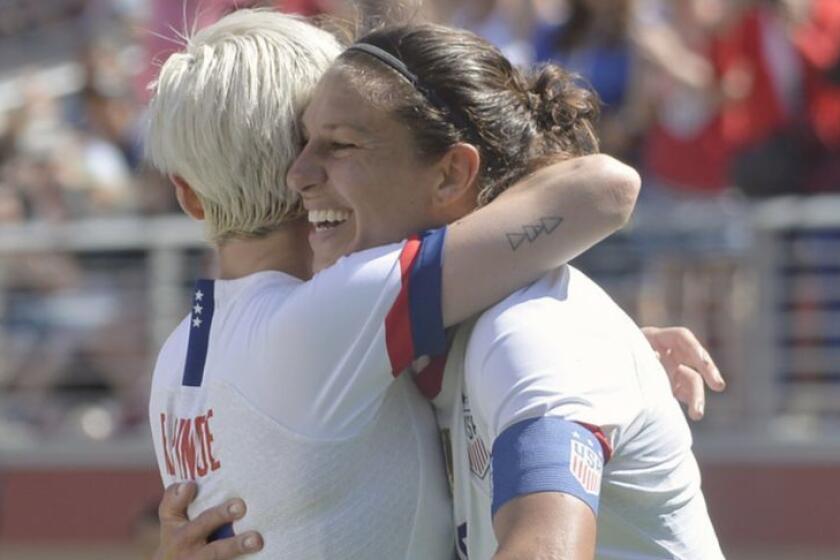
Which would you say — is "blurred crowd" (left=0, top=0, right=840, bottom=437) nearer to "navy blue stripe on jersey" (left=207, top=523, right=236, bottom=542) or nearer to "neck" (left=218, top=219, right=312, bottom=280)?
"neck" (left=218, top=219, right=312, bottom=280)

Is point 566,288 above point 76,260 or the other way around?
above

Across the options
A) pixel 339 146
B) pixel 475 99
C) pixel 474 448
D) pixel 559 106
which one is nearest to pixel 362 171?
pixel 339 146

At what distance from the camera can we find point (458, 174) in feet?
8.21

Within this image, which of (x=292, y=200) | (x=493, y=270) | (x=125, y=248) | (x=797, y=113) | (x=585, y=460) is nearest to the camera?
(x=585, y=460)

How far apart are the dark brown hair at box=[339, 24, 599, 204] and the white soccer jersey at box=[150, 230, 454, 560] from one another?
0.16m

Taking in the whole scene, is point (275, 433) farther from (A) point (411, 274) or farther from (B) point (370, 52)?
(B) point (370, 52)

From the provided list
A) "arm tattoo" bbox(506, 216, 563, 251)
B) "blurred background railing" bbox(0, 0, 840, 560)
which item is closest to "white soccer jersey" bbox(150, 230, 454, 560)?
"arm tattoo" bbox(506, 216, 563, 251)

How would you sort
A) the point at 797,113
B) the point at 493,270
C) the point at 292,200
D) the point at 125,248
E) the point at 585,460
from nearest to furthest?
the point at 585,460 < the point at 493,270 < the point at 292,200 < the point at 797,113 < the point at 125,248

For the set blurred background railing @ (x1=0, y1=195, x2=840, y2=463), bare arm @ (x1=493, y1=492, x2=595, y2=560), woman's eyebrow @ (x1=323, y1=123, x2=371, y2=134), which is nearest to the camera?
bare arm @ (x1=493, y1=492, x2=595, y2=560)

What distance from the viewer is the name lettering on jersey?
2633mm

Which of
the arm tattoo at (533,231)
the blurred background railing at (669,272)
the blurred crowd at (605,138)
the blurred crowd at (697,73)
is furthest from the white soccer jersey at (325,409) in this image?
the blurred crowd at (697,73)

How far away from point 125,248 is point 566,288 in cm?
564

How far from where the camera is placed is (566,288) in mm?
2475

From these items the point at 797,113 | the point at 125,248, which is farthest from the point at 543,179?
the point at 125,248
